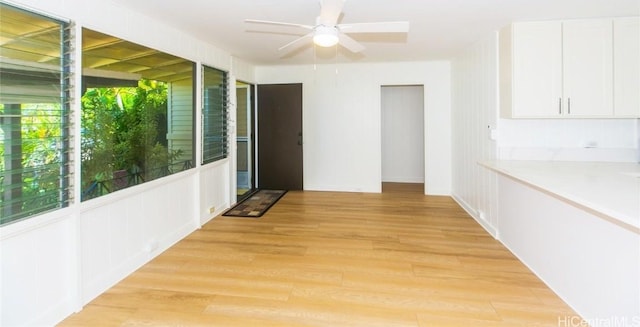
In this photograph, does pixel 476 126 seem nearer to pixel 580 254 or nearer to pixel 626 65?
pixel 626 65

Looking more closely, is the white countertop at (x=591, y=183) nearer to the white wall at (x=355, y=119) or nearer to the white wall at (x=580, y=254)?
the white wall at (x=580, y=254)

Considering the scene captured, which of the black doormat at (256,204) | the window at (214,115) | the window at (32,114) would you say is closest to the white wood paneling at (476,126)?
the black doormat at (256,204)

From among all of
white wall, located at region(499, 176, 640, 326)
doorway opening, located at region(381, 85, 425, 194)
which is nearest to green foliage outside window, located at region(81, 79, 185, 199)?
white wall, located at region(499, 176, 640, 326)

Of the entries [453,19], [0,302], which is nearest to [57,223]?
Answer: [0,302]

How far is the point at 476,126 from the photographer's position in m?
4.13

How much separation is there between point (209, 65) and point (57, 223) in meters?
2.51

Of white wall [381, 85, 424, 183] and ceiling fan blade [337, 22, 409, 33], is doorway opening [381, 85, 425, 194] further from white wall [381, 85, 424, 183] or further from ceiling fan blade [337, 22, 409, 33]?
ceiling fan blade [337, 22, 409, 33]

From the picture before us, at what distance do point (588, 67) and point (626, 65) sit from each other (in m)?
0.30

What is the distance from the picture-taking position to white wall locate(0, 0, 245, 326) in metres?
1.84

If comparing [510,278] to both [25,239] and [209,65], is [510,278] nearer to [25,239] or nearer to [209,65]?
[25,239]

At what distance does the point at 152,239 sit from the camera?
9.86ft

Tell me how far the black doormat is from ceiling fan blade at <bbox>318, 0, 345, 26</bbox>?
8.97 feet

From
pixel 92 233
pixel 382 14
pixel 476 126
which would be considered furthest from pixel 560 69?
pixel 92 233

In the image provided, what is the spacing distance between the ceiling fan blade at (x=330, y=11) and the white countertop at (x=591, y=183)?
171 cm
